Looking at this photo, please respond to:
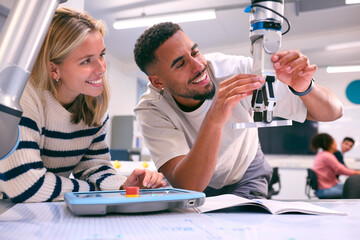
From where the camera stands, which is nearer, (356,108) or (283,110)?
(283,110)

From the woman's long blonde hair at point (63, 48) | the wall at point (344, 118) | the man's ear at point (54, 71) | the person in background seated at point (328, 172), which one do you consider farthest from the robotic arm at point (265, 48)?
the wall at point (344, 118)

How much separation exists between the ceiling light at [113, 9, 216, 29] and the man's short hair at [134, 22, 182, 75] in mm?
2653

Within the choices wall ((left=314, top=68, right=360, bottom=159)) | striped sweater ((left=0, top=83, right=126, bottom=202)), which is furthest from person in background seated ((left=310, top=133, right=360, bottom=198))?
striped sweater ((left=0, top=83, right=126, bottom=202))

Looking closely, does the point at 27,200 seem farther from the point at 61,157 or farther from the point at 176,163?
the point at 176,163

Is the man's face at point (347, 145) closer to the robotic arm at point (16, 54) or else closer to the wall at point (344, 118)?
the wall at point (344, 118)

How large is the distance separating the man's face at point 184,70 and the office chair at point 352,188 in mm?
774

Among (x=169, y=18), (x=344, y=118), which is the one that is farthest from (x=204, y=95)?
(x=344, y=118)

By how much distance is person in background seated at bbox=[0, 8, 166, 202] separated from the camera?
1.00 meters

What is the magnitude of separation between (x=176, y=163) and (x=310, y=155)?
610 cm

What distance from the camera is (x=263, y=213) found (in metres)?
0.73

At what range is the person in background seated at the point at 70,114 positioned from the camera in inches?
→ 39.2

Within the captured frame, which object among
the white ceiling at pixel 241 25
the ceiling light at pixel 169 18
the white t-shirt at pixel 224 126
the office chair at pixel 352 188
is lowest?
the office chair at pixel 352 188

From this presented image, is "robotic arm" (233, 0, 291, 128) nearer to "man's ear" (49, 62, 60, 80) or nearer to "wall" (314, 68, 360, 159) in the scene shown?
"man's ear" (49, 62, 60, 80)

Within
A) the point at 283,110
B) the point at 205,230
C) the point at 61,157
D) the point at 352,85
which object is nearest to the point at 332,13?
the point at 352,85
